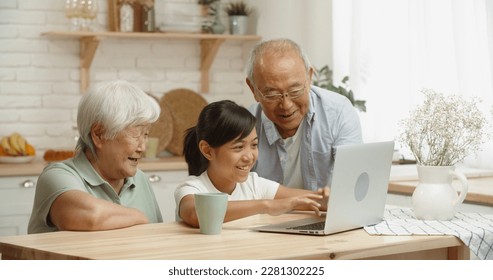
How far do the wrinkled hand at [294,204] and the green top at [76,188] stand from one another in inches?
18.9

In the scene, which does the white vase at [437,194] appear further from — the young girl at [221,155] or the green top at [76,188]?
the green top at [76,188]

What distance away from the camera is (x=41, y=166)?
4.29 m

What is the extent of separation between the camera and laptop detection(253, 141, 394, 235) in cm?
→ 209

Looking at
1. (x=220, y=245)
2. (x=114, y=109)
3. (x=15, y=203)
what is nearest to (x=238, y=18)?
(x=15, y=203)

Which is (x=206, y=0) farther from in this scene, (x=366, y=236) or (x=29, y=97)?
(x=366, y=236)

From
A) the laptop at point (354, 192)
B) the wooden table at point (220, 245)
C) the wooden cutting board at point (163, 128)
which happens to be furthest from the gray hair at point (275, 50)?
the wooden cutting board at point (163, 128)

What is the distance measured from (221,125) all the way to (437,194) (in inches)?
24.5

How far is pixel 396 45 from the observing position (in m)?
4.18

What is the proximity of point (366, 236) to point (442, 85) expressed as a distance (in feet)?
6.24

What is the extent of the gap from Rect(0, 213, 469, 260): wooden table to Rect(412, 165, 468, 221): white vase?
169 mm

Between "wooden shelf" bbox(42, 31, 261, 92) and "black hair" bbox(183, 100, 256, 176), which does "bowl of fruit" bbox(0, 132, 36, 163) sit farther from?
"black hair" bbox(183, 100, 256, 176)

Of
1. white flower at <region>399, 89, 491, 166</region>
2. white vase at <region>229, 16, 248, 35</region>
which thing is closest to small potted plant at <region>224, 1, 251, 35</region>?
white vase at <region>229, 16, 248, 35</region>

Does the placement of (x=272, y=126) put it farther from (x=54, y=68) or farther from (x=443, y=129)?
(x=54, y=68)
